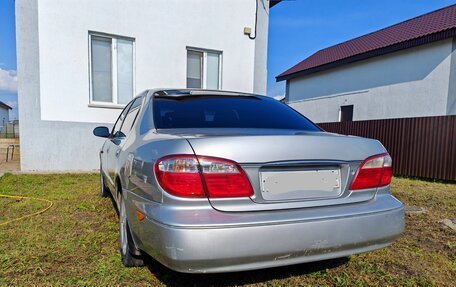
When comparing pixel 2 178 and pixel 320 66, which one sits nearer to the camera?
pixel 2 178

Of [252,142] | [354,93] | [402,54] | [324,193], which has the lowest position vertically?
[324,193]

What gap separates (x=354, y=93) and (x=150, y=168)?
1554 centimetres

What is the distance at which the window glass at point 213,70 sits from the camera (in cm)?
797

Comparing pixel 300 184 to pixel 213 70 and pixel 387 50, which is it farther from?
pixel 387 50

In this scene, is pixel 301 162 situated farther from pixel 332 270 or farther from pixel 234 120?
pixel 332 270

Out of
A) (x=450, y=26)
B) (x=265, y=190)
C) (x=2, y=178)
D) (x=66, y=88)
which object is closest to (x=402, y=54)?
(x=450, y=26)

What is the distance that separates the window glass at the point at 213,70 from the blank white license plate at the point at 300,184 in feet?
21.7

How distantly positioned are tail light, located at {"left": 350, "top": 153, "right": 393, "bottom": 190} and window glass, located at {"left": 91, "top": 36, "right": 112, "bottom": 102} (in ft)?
21.2

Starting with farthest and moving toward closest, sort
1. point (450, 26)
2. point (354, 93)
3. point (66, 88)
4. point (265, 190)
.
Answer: point (354, 93), point (450, 26), point (66, 88), point (265, 190)

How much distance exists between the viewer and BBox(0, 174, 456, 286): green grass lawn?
2088 millimetres

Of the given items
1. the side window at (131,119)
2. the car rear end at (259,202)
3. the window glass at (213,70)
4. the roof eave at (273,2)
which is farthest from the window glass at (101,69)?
the car rear end at (259,202)

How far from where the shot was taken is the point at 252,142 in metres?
1.61

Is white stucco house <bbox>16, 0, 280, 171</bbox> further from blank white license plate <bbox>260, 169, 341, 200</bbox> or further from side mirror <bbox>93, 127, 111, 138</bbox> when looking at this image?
blank white license plate <bbox>260, 169, 341, 200</bbox>

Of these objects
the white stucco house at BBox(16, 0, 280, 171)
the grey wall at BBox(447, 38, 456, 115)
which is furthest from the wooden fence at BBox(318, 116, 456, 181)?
the white stucco house at BBox(16, 0, 280, 171)
